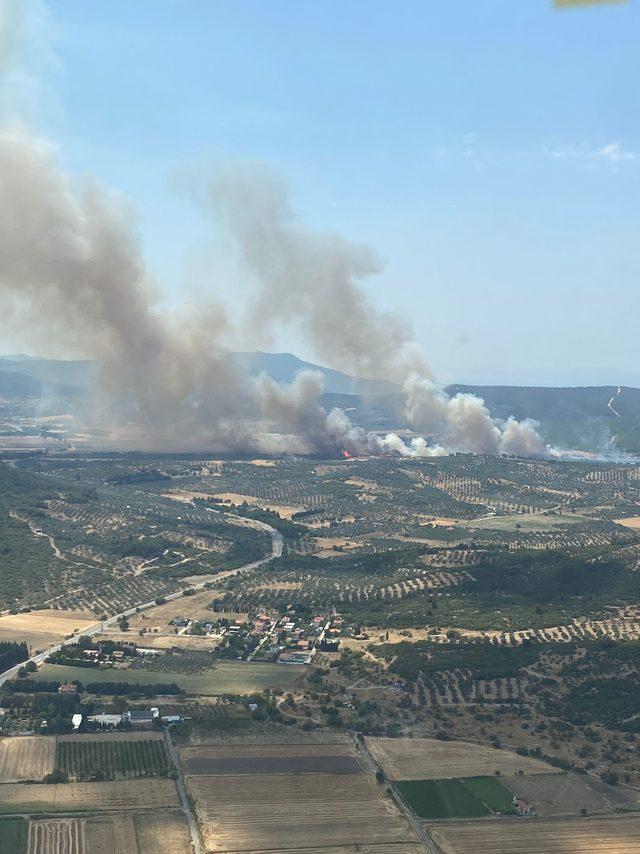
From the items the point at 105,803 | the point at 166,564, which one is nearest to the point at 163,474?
the point at 166,564

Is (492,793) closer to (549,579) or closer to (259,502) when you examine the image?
(549,579)

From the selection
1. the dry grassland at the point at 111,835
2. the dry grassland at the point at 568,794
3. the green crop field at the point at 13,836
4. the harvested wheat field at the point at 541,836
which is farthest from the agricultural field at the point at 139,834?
the dry grassland at the point at 568,794

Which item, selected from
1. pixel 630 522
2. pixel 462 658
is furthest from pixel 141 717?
pixel 630 522

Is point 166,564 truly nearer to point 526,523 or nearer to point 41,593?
point 41,593

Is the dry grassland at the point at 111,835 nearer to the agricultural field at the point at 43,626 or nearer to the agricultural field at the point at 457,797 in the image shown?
the agricultural field at the point at 457,797

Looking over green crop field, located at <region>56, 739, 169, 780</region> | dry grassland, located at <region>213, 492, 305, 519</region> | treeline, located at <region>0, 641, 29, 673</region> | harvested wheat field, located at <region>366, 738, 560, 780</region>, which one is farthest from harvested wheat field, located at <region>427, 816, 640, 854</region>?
dry grassland, located at <region>213, 492, 305, 519</region>

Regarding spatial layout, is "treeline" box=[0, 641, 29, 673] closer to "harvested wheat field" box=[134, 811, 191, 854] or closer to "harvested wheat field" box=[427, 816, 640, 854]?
"harvested wheat field" box=[134, 811, 191, 854]
